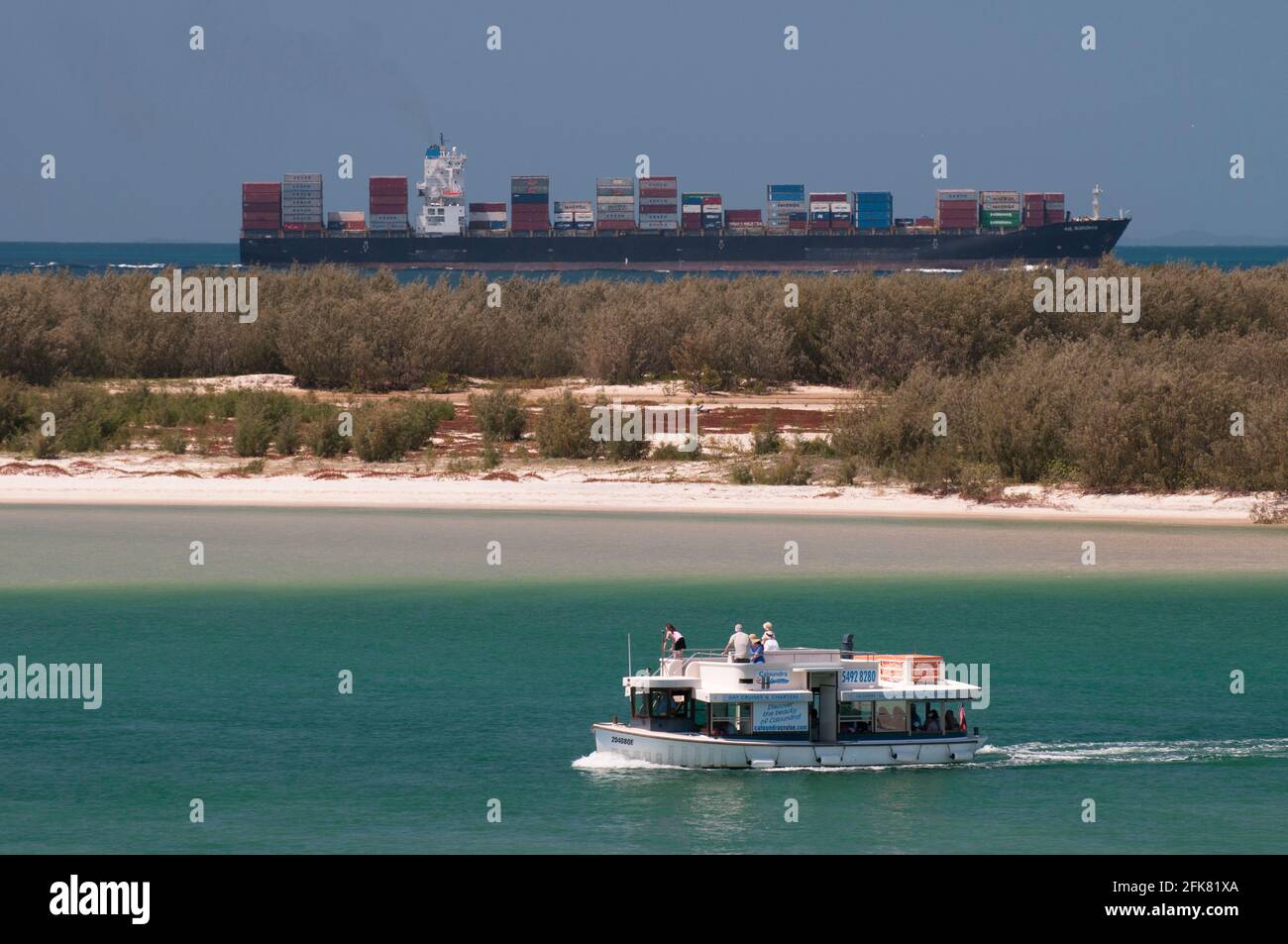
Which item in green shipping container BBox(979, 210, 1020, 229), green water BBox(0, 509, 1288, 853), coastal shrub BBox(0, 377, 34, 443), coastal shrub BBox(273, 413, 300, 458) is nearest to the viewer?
green water BBox(0, 509, 1288, 853)

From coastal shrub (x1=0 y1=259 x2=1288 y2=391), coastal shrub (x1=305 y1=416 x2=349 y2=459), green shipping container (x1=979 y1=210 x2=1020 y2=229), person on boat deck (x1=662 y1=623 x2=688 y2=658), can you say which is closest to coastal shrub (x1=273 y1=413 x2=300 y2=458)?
coastal shrub (x1=305 y1=416 x2=349 y2=459)

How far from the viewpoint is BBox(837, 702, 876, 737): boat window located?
18.8 metres

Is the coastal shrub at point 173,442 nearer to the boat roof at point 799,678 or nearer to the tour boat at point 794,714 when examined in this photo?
the tour boat at point 794,714

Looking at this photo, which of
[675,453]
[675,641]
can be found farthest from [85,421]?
[675,641]

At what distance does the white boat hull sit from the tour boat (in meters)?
0.01

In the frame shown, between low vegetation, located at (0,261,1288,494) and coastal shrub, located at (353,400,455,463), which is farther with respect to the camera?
coastal shrub, located at (353,400,455,463)

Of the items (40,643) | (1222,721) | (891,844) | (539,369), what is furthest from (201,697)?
(539,369)

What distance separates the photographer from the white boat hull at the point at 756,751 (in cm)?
1831

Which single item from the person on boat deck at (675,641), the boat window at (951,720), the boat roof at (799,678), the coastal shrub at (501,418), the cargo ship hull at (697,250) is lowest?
the boat window at (951,720)

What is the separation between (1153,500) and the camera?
121 feet

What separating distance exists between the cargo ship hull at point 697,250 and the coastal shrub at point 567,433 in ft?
365

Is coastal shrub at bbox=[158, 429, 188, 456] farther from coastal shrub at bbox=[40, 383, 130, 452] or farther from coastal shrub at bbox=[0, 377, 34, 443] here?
coastal shrub at bbox=[0, 377, 34, 443]

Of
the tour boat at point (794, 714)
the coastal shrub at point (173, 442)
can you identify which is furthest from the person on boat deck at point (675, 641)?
the coastal shrub at point (173, 442)

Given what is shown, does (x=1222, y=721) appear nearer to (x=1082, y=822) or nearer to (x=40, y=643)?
(x=1082, y=822)
